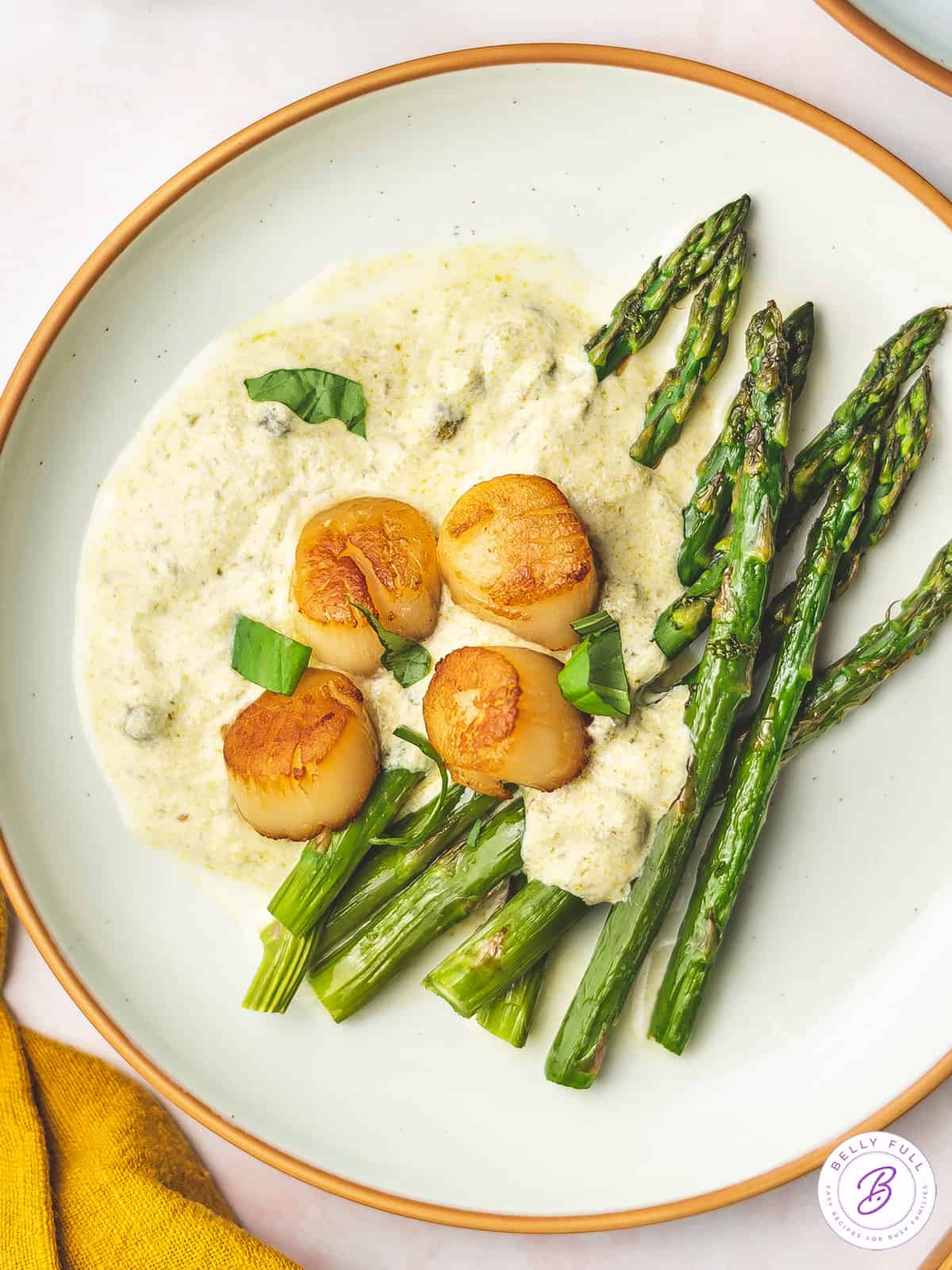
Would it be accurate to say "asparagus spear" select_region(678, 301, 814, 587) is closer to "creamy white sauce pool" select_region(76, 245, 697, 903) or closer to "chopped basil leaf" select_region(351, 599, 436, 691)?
"creamy white sauce pool" select_region(76, 245, 697, 903)

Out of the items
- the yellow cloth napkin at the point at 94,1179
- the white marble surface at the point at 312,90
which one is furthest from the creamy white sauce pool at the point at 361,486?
the yellow cloth napkin at the point at 94,1179

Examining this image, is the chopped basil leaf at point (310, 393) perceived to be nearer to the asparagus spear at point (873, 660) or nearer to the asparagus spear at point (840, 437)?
the asparagus spear at point (840, 437)

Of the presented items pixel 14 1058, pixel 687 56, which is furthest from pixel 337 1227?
pixel 687 56

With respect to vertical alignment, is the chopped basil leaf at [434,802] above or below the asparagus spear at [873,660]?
below

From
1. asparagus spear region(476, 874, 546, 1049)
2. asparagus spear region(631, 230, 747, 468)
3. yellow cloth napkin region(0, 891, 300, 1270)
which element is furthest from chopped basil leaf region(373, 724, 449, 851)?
yellow cloth napkin region(0, 891, 300, 1270)

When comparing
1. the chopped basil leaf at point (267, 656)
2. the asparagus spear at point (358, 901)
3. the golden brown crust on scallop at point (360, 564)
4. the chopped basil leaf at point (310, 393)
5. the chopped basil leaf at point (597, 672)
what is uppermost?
the chopped basil leaf at point (310, 393)

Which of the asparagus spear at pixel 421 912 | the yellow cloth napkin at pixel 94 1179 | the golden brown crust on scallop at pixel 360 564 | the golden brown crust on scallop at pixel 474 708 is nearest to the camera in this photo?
the golden brown crust on scallop at pixel 474 708

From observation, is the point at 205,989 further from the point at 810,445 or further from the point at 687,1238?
the point at 810,445

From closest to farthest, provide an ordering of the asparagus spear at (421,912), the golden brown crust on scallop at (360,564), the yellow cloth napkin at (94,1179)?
the golden brown crust on scallop at (360,564) < the asparagus spear at (421,912) < the yellow cloth napkin at (94,1179)
